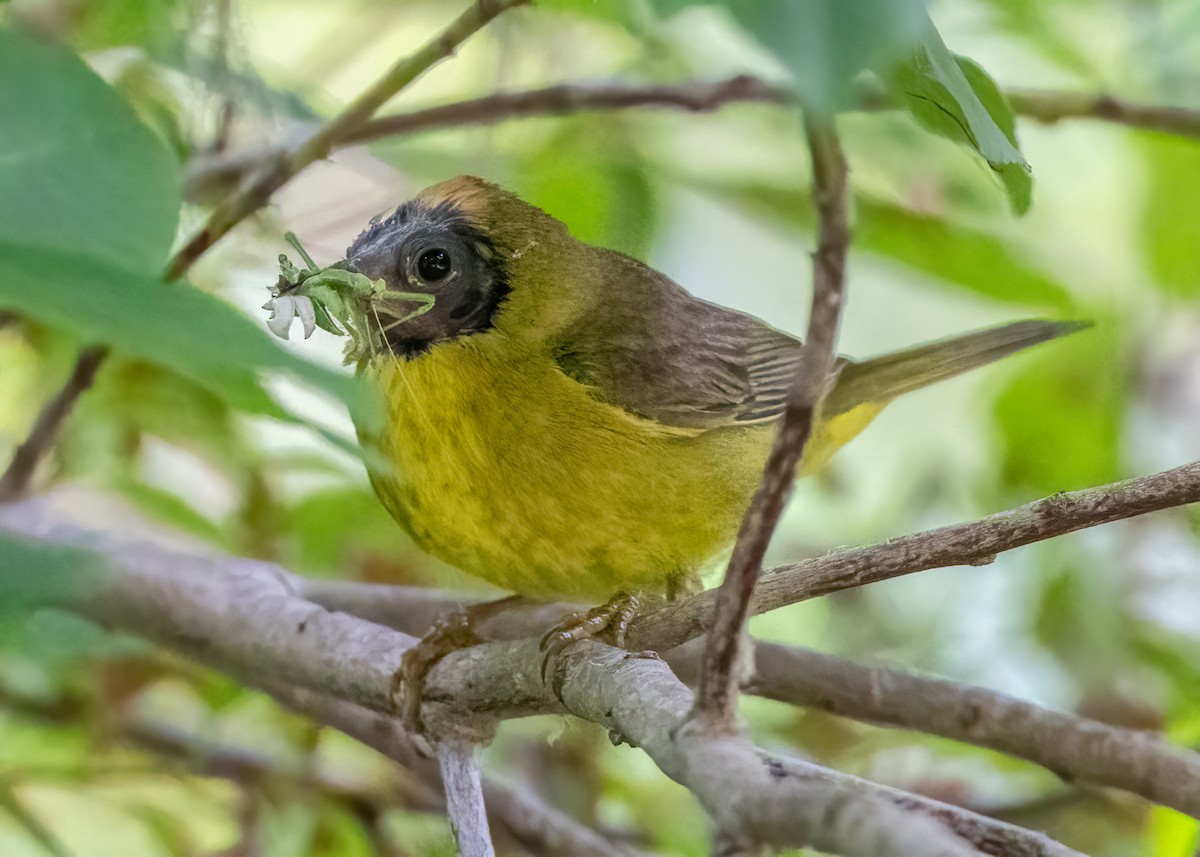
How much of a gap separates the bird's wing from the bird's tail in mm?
158

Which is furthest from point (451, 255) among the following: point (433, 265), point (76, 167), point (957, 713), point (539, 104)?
point (957, 713)

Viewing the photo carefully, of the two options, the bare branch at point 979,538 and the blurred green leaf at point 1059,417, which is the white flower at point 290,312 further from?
the blurred green leaf at point 1059,417

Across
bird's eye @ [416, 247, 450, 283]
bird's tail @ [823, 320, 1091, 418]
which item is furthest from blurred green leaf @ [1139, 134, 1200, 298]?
bird's eye @ [416, 247, 450, 283]

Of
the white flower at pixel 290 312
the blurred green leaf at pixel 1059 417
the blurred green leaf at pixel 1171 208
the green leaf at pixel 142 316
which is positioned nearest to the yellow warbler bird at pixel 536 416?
the white flower at pixel 290 312

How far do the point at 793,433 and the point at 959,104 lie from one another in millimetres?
317

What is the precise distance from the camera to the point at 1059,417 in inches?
131

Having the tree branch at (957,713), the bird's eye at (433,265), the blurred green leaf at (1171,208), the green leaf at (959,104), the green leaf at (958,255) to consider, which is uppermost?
the blurred green leaf at (1171,208)

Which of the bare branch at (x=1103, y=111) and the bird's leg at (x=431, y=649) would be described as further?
the bare branch at (x=1103, y=111)

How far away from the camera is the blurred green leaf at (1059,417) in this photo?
3260 millimetres

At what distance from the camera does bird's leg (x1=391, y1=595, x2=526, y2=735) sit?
2047mm

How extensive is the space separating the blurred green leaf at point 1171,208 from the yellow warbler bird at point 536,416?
4.44 feet

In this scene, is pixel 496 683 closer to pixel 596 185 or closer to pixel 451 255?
pixel 451 255

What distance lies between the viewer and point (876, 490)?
3.96 metres

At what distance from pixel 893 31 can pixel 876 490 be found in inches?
134
